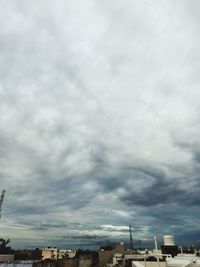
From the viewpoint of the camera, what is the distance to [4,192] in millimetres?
148750

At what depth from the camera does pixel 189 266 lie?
62.5 ft

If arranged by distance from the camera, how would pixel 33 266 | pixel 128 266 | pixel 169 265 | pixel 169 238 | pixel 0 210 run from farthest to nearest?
pixel 0 210 → pixel 33 266 → pixel 169 238 → pixel 128 266 → pixel 169 265

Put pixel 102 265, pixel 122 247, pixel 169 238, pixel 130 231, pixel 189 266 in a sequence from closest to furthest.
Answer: pixel 189 266 → pixel 169 238 → pixel 102 265 → pixel 122 247 → pixel 130 231

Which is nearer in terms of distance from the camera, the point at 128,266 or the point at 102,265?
the point at 128,266

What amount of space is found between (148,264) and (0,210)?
134 m

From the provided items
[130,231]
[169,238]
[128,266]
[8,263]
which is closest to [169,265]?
[128,266]

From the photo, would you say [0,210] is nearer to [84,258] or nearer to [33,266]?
[84,258]

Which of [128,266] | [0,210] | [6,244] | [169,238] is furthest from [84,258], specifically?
[0,210]

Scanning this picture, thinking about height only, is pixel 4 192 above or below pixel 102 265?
above

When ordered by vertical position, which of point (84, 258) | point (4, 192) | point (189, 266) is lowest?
point (189, 266)

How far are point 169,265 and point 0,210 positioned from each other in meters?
135

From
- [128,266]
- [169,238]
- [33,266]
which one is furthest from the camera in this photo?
[33,266]

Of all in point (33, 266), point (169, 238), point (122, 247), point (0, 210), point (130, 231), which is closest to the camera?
point (169, 238)

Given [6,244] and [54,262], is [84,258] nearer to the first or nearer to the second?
[54,262]
